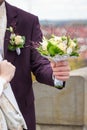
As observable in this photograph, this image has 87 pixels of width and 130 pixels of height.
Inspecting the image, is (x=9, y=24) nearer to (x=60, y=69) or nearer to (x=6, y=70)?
(x=6, y=70)

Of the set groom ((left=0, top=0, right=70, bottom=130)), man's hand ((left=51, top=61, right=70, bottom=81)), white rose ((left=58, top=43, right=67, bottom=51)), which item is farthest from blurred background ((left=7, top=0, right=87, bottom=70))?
white rose ((left=58, top=43, right=67, bottom=51))

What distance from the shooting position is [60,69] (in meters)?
3.30

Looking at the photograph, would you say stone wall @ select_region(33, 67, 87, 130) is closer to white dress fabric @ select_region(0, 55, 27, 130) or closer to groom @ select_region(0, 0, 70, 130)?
groom @ select_region(0, 0, 70, 130)

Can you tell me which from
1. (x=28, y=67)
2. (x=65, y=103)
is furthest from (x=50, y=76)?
(x=65, y=103)

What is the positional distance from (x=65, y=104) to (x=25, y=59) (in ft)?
7.47

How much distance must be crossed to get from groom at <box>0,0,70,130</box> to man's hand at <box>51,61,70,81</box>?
210mm

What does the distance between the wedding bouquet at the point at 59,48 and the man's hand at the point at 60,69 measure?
70 millimetres

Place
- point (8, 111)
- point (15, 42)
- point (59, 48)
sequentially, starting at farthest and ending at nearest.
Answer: point (15, 42) → point (8, 111) → point (59, 48)

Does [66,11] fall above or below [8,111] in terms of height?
below

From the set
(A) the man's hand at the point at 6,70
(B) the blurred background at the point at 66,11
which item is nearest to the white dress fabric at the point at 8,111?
(A) the man's hand at the point at 6,70

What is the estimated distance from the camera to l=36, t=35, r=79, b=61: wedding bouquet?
10.4 ft

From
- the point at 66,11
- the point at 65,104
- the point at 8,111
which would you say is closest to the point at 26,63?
the point at 8,111

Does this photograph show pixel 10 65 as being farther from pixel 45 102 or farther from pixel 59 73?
pixel 45 102

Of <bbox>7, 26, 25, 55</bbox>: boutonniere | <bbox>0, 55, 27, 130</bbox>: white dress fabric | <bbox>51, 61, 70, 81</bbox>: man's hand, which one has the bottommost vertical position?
<bbox>0, 55, 27, 130</bbox>: white dress fabric
